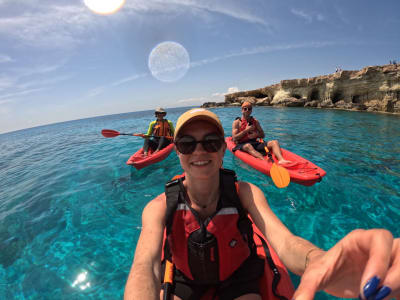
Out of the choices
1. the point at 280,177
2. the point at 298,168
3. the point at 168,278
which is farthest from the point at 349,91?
the point at 168,278

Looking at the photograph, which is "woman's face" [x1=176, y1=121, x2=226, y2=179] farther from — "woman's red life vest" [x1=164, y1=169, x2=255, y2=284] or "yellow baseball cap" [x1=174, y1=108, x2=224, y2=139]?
"woman's red life vest" [x1=164, y1=169, x2=255, y2=284]

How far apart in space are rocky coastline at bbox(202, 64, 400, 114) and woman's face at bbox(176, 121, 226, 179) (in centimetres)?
2640

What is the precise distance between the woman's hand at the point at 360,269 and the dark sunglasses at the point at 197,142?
3.83ft

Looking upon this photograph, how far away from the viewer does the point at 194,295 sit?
1786 millimetres

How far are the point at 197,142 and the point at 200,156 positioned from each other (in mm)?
151

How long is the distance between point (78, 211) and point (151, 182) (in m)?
2.11

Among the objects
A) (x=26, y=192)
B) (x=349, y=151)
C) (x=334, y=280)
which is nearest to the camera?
(x=334, y=280)

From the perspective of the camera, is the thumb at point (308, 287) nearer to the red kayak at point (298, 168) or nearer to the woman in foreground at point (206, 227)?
the woman in foreground at point (206, 227)

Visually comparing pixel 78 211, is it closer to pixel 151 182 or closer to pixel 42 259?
pixel 42 259

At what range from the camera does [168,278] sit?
6.08 ft

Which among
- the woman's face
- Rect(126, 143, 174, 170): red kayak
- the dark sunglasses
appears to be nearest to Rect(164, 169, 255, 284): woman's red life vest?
the woman's face

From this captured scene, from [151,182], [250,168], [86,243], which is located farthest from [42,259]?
[250,168]

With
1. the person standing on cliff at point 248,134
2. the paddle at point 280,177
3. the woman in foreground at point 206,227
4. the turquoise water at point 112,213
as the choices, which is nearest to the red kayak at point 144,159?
the turquoise water at point 112,213

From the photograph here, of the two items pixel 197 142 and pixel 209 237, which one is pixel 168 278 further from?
pixel 197 142
